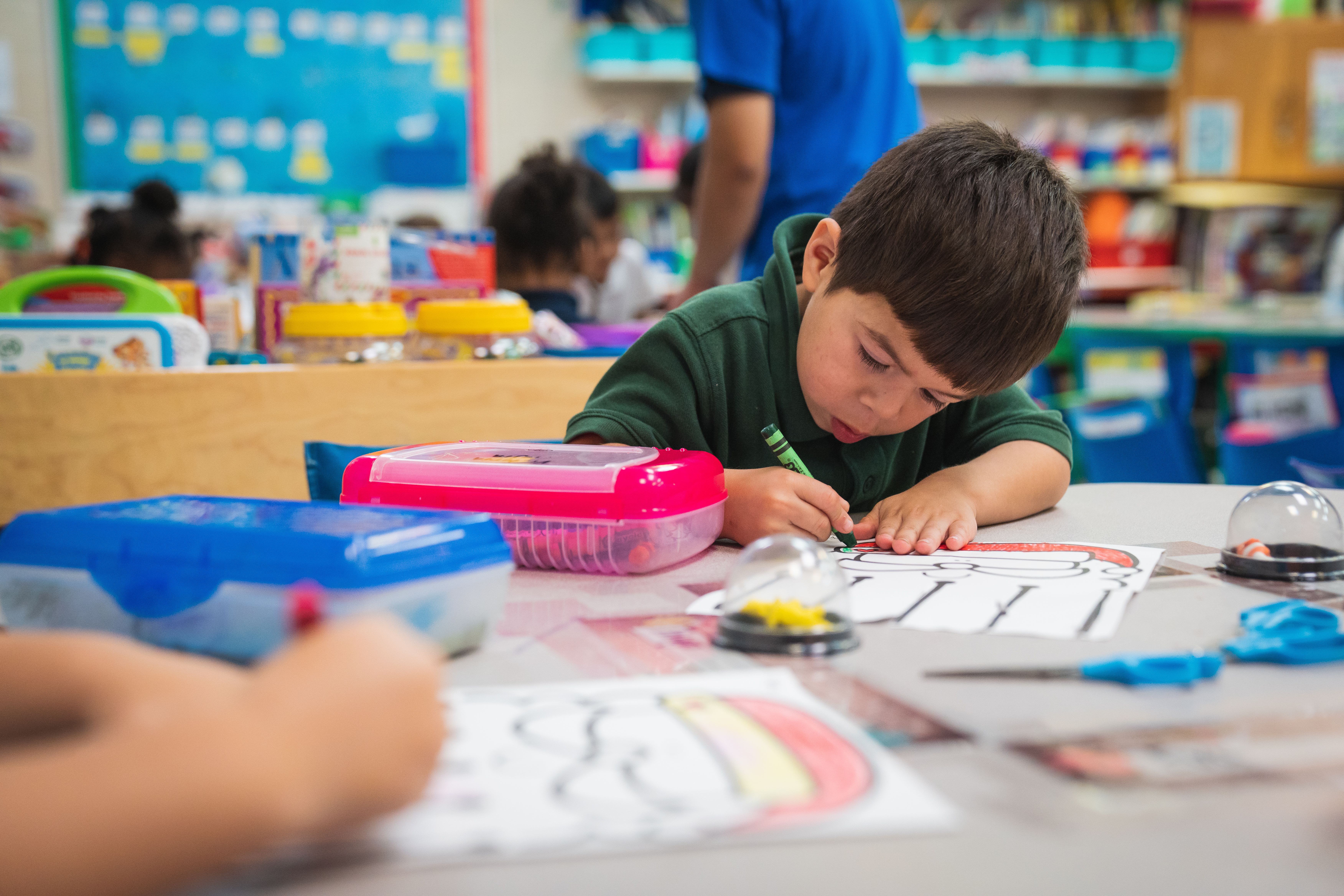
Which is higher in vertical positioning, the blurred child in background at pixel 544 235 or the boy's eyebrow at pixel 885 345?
the blurred child in background at pixel 544 235

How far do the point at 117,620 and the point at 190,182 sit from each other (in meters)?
4.25

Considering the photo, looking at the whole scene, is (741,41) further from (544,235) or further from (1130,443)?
(1130,443)

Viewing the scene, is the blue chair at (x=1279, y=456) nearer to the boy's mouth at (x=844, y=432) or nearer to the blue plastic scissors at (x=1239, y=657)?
the boy's mouth at (x=844, y=432)

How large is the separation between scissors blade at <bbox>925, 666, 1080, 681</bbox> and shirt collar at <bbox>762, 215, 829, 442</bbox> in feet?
1.85

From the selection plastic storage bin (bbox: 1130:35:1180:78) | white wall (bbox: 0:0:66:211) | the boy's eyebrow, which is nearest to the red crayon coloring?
the boy's eyebrow

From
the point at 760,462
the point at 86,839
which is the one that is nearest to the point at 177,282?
the point at 760,462

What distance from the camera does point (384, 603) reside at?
53 cm

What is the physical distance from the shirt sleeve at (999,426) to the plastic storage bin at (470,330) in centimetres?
57

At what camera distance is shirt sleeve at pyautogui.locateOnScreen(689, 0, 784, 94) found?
1.75 meters

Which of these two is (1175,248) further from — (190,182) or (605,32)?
(190,182)

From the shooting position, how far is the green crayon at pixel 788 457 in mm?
919

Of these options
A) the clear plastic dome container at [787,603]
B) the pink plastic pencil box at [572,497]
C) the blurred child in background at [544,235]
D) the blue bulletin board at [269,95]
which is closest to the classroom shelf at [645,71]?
the blue bulletin board at [269,95]

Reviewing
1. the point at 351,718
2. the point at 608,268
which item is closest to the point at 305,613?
the point at 351,718

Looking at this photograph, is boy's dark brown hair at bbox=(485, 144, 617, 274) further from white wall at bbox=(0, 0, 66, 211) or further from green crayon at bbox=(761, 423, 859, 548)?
white wall at bbox=(0, 0, 66, 211)
